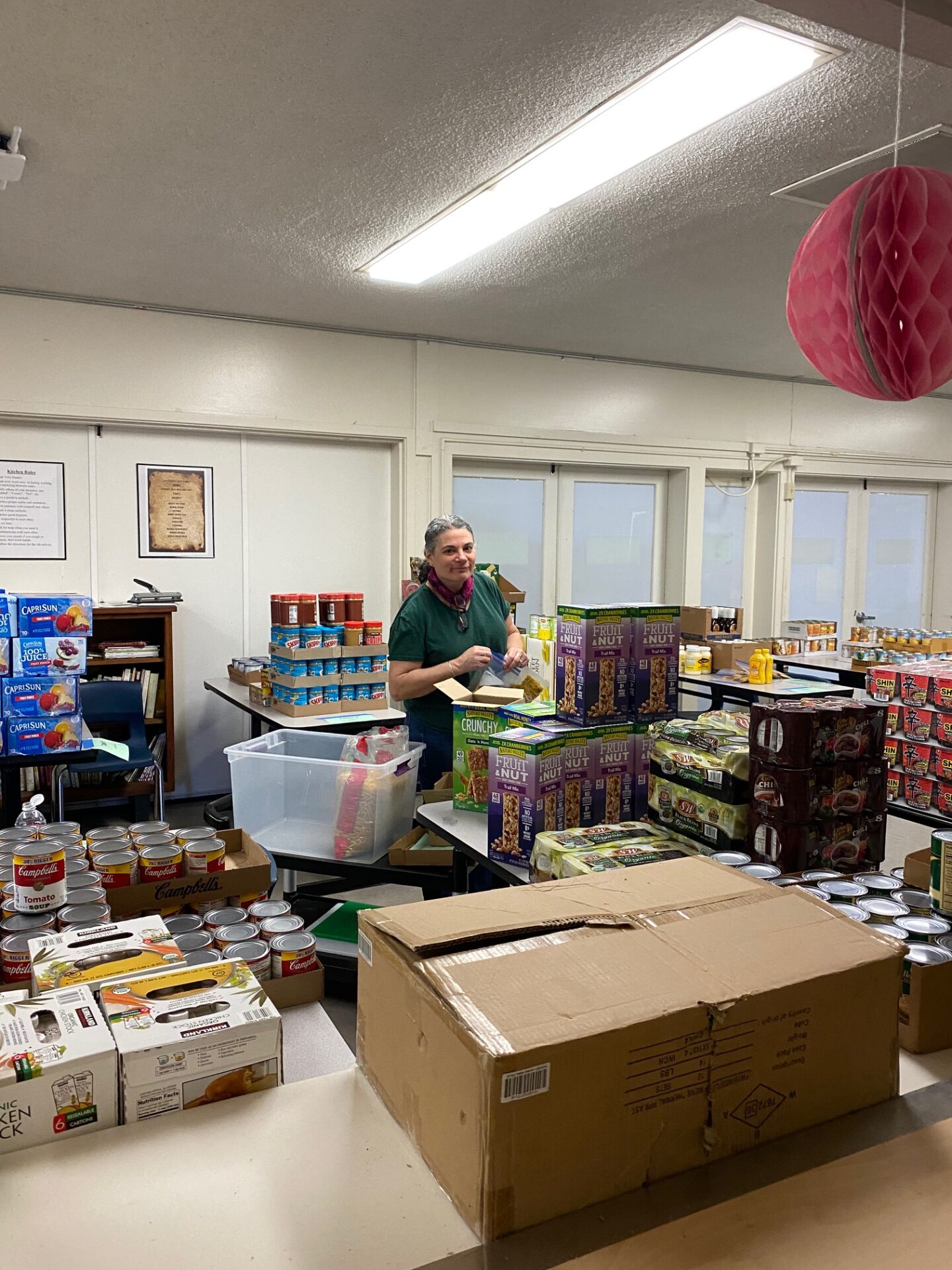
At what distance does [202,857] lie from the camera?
75.9 inches

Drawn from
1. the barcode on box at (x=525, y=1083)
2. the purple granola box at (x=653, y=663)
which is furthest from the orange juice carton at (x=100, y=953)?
the purple granola box at (x=653, y=663)

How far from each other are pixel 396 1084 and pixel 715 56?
8.73 ft

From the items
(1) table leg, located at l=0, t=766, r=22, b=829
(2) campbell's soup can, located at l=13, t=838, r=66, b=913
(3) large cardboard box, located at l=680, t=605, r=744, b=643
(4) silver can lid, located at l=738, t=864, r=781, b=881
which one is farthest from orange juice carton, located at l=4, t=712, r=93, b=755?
(3) large cardboard box, located at l=680, t=605, r=744, b=643

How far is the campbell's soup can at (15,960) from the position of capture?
148 centimetres

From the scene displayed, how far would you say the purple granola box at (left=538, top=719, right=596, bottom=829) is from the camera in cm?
215

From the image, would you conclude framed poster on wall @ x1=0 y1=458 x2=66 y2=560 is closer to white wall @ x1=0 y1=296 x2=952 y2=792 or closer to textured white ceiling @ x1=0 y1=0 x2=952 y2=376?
white wall @ x1=0 y1=296 x2=952 y2=792

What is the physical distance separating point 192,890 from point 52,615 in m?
1.72

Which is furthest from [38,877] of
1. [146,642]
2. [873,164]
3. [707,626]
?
[707,626]

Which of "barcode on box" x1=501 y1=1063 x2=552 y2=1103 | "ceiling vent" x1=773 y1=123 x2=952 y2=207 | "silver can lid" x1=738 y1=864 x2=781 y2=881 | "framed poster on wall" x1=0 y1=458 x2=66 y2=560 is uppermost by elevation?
"ceiling vent" x1=773 y1=123 x2=952 y2=207

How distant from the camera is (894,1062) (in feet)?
3.68

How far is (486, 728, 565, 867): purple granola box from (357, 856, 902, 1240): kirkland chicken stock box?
819 mm

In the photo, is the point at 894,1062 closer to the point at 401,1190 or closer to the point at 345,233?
the point at 401,1190

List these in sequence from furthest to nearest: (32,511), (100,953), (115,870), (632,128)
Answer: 1. (32,511)
2. (632,128)
3. (115,870)
4. (100,953)

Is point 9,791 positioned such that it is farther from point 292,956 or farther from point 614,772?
point 614,772
